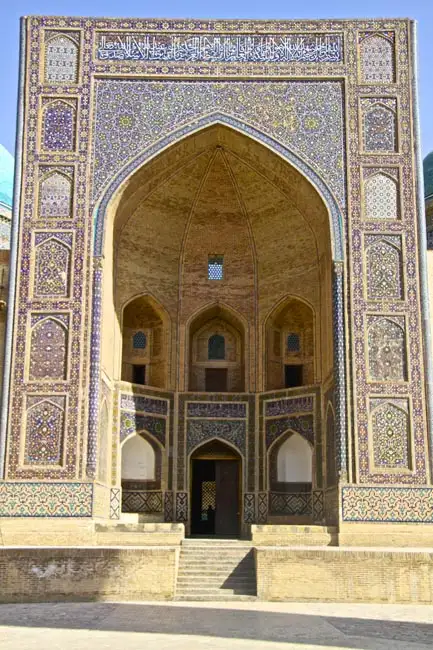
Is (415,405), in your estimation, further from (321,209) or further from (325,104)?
(325,104)

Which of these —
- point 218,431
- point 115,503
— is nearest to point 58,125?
point 218,431

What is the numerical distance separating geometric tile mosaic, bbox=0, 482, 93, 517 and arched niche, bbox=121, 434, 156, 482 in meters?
2.41

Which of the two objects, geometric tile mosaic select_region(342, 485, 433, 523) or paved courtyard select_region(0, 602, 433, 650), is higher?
geometric tile mosaic select_region(342, 485, 433, 523)

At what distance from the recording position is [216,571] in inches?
383

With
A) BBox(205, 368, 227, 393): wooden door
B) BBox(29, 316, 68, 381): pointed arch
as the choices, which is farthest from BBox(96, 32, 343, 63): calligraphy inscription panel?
BBox(205, 368, 227, 393): wooden door

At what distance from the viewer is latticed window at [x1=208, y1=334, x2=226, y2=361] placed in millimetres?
14461

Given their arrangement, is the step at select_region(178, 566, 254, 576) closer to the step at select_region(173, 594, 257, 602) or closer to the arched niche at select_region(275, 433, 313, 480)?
the step at select_region(173, 594, 257, 602)

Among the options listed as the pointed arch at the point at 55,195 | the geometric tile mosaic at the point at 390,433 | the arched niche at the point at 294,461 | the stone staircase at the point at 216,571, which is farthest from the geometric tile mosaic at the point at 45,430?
the geometric tile mosaic at the point at 390,433

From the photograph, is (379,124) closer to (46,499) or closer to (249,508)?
(249,508)

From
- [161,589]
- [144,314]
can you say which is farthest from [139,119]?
[161,589]

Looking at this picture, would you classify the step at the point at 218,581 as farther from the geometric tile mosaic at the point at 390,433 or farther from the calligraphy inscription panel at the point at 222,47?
the calligraphy inscription panel at the point at 222,47

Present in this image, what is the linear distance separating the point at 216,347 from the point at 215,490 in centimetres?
235

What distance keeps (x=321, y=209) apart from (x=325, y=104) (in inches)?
58.8

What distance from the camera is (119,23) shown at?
12445mm
